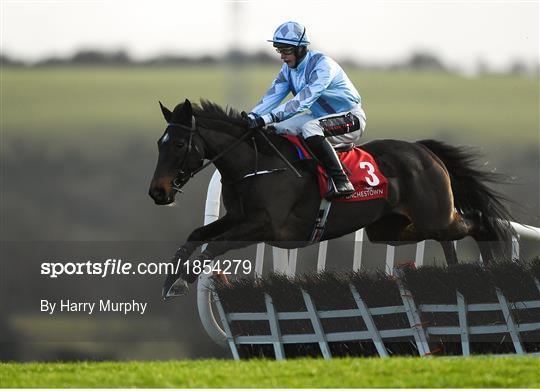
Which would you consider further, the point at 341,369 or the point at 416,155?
the point at 416,155

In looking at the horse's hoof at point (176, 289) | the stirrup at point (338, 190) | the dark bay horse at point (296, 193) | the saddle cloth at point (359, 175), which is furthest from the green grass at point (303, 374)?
the saddle cloth at point (359, 175)

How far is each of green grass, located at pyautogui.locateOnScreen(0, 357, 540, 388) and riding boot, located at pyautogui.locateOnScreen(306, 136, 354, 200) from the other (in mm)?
1507

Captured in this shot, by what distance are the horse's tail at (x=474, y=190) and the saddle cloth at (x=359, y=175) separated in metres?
0.89

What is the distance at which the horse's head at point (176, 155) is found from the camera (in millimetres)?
6482

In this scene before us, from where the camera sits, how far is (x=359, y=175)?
721 cm

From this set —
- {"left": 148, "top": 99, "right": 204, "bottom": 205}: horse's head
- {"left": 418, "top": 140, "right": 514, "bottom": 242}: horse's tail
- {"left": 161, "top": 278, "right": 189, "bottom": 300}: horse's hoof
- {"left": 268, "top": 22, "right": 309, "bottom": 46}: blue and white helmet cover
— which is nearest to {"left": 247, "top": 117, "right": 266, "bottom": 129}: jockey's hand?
{"left": 148, "top": 99, "right": 204, "bottom": 205}: horse's head

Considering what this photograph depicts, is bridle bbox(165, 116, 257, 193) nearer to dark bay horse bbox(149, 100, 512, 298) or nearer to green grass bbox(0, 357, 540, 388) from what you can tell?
dark bay horse bbox(149, 100, 512, 298)

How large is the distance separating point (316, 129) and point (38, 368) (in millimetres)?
2321

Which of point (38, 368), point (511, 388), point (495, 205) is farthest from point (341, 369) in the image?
point (495, 205)

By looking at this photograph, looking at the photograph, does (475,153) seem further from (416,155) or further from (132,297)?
(132,297)

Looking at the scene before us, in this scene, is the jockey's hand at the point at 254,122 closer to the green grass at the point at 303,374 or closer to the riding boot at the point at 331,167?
the riding boot at the point at 331,167

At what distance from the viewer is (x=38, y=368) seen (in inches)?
232

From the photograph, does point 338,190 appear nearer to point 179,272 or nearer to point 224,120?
point 224,120

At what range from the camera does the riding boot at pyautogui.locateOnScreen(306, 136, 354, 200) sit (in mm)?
6875
